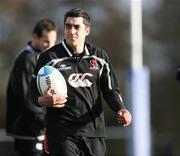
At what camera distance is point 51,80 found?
8.09m

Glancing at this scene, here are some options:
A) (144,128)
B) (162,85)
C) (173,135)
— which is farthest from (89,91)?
(162,85)

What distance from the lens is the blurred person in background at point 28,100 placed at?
9.72 meters

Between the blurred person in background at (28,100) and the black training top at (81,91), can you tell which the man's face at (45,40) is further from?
the black training top at (81,91)

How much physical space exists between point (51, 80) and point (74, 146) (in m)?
0.66

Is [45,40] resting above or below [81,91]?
above

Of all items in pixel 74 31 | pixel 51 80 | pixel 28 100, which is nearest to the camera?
pixel 51 80

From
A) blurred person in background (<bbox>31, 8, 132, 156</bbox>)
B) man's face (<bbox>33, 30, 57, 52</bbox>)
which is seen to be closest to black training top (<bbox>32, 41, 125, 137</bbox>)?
blurred person in background (<bbox>31, 8, 132, 156</bbox>)

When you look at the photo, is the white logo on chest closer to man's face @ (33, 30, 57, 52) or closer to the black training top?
the black training top

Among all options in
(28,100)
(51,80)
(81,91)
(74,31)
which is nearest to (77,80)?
(81,91)

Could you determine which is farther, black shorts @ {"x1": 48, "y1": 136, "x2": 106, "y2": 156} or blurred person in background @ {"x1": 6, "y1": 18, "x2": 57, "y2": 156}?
blurred person in background @ {"x1": 6, "y1": 18, "x2": 57, "y2": 156}

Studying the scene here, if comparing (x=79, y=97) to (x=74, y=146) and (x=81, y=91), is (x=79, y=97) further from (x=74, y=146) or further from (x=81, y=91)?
(x=74, y=146)

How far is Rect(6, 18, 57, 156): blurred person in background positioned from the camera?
31.9 ft

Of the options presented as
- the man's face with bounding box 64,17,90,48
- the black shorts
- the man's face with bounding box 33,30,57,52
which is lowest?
the black shorts

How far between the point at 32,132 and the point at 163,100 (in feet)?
44.4
